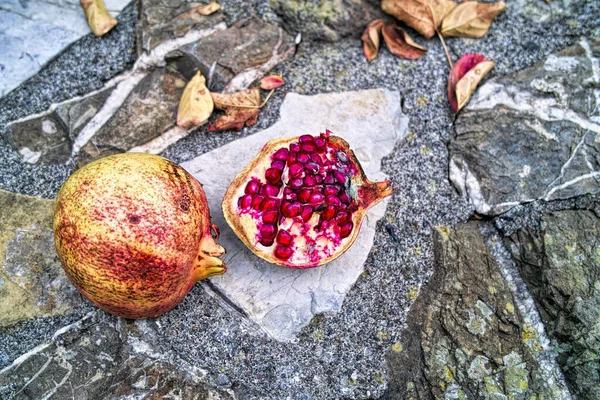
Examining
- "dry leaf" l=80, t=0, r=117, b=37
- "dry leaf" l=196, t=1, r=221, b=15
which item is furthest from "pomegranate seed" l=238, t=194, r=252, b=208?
"dry leaf" l=80, t=0, r=117, b=37

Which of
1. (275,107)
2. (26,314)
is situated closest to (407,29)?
(275,107)

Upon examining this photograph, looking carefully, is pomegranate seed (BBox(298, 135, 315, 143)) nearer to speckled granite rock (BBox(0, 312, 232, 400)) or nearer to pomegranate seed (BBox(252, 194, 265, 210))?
pomegranate seed (BBox(252, 194, 265, 210))

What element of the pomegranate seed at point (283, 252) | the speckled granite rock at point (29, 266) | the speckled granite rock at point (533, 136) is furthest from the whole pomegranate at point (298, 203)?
the speckled granite rock at point (29, 266)

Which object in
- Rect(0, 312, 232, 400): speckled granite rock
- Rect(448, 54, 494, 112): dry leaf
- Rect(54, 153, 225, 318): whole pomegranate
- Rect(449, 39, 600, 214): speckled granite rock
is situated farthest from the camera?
Rect(448, 54, 494, 112): dry leaf

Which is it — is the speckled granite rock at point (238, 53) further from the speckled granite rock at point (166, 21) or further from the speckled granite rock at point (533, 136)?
the speckled granite rock at point (533, 136)

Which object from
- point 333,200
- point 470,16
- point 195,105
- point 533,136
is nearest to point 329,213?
point 333,200

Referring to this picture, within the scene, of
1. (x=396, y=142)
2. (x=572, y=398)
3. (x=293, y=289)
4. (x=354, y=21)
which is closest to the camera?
(x=572, y=398)

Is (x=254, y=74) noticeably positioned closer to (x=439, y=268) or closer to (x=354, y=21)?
(x=354, y=21)
